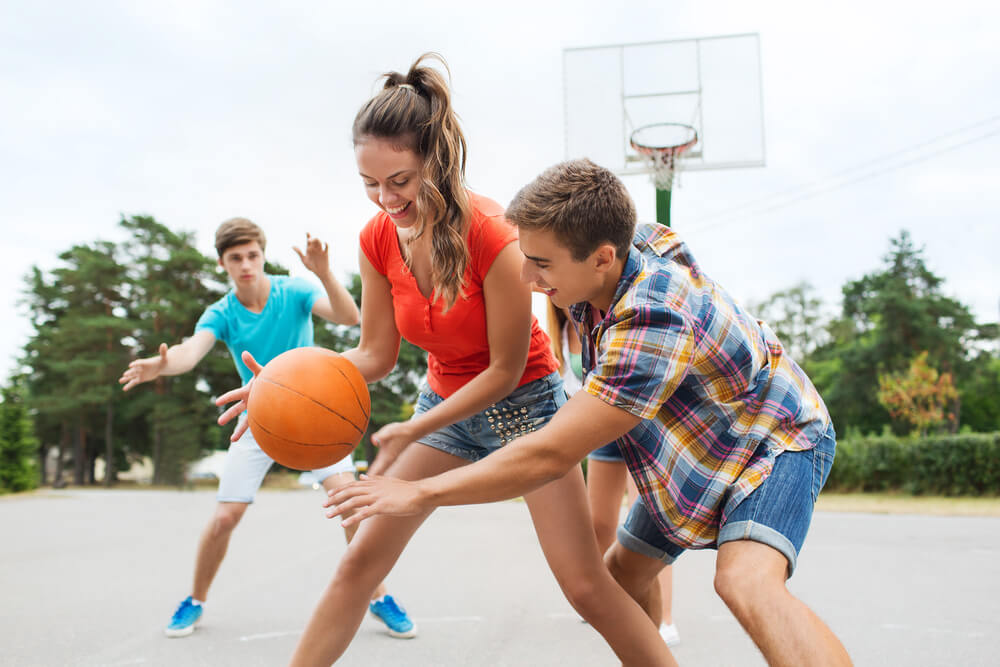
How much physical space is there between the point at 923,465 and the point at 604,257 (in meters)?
18.6

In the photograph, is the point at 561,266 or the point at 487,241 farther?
the point at 487,241

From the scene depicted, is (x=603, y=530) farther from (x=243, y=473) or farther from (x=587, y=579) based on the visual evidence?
(x=243, y=473)

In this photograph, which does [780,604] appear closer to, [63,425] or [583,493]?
[583,493]

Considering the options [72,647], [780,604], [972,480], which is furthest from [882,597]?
[972,480]

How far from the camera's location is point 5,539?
9.45 m

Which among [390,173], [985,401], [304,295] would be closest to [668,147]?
[304,295]

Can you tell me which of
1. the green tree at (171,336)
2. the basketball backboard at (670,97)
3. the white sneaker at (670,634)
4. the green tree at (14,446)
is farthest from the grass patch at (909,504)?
the green tree at (171,336)

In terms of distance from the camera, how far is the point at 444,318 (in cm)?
249

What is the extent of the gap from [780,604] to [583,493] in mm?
862

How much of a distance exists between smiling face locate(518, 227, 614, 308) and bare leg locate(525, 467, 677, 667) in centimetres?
64

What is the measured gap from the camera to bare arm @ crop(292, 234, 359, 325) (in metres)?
3.04

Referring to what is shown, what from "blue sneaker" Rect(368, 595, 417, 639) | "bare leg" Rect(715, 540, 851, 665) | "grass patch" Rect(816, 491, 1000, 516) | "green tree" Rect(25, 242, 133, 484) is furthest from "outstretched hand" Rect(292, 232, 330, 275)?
"green tree" Rect(25, 242, 133, 484)

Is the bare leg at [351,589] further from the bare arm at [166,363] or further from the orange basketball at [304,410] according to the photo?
the bare arm at [166,363]

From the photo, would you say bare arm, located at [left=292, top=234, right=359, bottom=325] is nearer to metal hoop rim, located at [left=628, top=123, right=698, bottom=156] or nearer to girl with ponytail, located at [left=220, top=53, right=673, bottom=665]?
girl with ponytail, located at [left=220, top=53, right=673, bottom=665]
